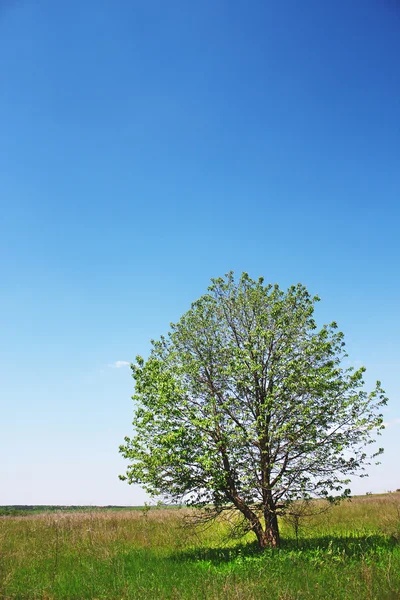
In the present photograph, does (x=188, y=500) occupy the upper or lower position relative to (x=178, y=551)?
upper

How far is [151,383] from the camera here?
16094 millimetres

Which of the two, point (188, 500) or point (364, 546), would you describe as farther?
point (188, 500)

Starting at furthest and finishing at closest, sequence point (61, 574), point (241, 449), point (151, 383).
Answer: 1. point (151, 383)
2. point (241, 449)
3. point (61, 574)

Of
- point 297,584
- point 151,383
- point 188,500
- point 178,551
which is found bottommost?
point 178,551

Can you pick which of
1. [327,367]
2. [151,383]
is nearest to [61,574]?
[151,383]

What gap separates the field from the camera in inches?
366

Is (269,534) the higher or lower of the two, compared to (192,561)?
higher

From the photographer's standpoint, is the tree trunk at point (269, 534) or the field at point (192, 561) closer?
the field at point (192, 561)

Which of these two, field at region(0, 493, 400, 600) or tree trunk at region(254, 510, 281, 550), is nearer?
field at region(0, 493, 400, 600)

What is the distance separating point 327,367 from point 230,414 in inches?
163

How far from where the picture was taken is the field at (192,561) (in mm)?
9289

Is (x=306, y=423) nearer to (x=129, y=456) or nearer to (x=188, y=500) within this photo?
(x=188, y=500)

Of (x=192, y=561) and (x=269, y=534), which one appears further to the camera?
(x=269, y=534)

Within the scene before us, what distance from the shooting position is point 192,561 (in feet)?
47.2
